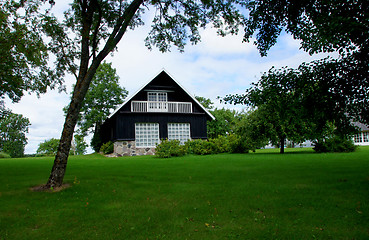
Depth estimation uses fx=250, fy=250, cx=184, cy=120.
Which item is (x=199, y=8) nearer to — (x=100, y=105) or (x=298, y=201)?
(x=298, y=201)

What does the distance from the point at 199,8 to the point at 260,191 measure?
700 cm

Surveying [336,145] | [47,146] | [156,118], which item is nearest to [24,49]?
[156,118]

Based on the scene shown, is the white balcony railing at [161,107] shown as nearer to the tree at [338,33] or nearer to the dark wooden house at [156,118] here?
the dark wooden house at [156,118]

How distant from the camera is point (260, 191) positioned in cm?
546

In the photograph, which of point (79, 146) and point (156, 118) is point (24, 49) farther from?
point (79, 146)

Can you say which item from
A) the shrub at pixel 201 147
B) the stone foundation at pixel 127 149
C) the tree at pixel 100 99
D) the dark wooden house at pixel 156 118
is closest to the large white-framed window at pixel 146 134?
the dark wooden house at pixel 156 118

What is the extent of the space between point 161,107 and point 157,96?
118 centimetres

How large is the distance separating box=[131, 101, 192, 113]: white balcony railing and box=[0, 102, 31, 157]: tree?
4608 centimetres

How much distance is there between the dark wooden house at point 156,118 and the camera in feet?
66.2

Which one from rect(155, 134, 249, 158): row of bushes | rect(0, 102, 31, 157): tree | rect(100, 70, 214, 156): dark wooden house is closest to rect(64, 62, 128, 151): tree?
rect(100, 70, 214, 156): dark wooden house

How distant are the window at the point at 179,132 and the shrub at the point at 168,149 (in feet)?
12.7

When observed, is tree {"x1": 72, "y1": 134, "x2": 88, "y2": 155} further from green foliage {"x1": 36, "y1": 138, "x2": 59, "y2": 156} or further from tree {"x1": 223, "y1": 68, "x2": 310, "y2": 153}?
tree {"x1": 223, "y1": 68, "x2": 310, "y2": 153}

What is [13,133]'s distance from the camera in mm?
56344

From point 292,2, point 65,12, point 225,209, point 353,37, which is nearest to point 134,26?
point 65,12
